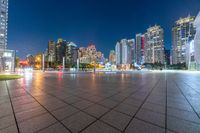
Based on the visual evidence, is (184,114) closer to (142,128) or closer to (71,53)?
(142,128)

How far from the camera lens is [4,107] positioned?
13.0 feet

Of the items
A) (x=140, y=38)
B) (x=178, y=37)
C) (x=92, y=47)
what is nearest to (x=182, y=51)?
(x=178, y=37)

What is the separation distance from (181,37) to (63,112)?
16046 centimetres

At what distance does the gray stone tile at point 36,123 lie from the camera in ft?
8.54

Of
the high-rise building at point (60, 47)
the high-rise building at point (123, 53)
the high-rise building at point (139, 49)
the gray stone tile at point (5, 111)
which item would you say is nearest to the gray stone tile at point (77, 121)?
the gray stone tile at point (5, 111)

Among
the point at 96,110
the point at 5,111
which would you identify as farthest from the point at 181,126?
the point at 5,111

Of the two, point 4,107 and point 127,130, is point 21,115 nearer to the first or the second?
point 4,107

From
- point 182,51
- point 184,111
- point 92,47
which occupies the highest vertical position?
point 92,47

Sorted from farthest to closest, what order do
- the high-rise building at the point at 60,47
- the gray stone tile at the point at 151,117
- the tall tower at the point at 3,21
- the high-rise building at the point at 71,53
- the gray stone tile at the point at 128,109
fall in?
the high-rise building at the point at 71,53 → the high-rise building at the point at 60,47 → the tall tower at the point at 3,21 → the gray stone tile at the point at 128,109 → the gray stone tile at the point at 151,117

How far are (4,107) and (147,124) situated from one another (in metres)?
4.36

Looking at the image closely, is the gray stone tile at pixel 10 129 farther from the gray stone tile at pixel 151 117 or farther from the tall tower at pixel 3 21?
the tall tower at pixel 3 21

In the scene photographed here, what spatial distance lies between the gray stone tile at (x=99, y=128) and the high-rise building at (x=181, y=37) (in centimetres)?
14992

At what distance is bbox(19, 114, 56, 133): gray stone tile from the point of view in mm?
2602

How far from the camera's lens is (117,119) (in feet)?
10.1
